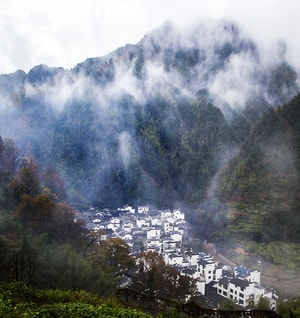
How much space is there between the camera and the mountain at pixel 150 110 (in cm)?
5197

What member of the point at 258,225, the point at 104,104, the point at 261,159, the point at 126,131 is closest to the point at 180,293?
the point at 258,225

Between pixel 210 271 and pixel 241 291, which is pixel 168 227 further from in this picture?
pixel 241 291

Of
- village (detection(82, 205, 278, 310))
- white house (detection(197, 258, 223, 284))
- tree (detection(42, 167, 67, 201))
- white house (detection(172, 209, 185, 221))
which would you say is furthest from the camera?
white house (detection(172, 209, 185, 221))

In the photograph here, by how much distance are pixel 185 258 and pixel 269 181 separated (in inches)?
717

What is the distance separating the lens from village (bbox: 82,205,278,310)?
1559 centimetres

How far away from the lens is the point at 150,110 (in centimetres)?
6088

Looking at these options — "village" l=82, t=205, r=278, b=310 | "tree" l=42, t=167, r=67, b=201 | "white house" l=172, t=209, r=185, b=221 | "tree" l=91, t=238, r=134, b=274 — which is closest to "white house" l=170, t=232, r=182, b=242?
"village" l=82, t=205, r=278, b=310

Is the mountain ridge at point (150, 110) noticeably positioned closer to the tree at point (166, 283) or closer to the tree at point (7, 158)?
the tree at point (7, 158)

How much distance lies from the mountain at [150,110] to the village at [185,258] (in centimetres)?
1467

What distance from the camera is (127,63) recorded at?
216 feet

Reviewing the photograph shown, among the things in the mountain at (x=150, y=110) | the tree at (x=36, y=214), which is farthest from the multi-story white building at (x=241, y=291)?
the mountain at (x=150, y=110)

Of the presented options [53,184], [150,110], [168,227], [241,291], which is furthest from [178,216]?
[150,110]

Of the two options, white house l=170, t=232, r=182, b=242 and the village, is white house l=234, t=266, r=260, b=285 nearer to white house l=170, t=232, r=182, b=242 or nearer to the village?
the village

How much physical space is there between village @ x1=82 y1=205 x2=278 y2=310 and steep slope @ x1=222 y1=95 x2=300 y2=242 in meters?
5.96
